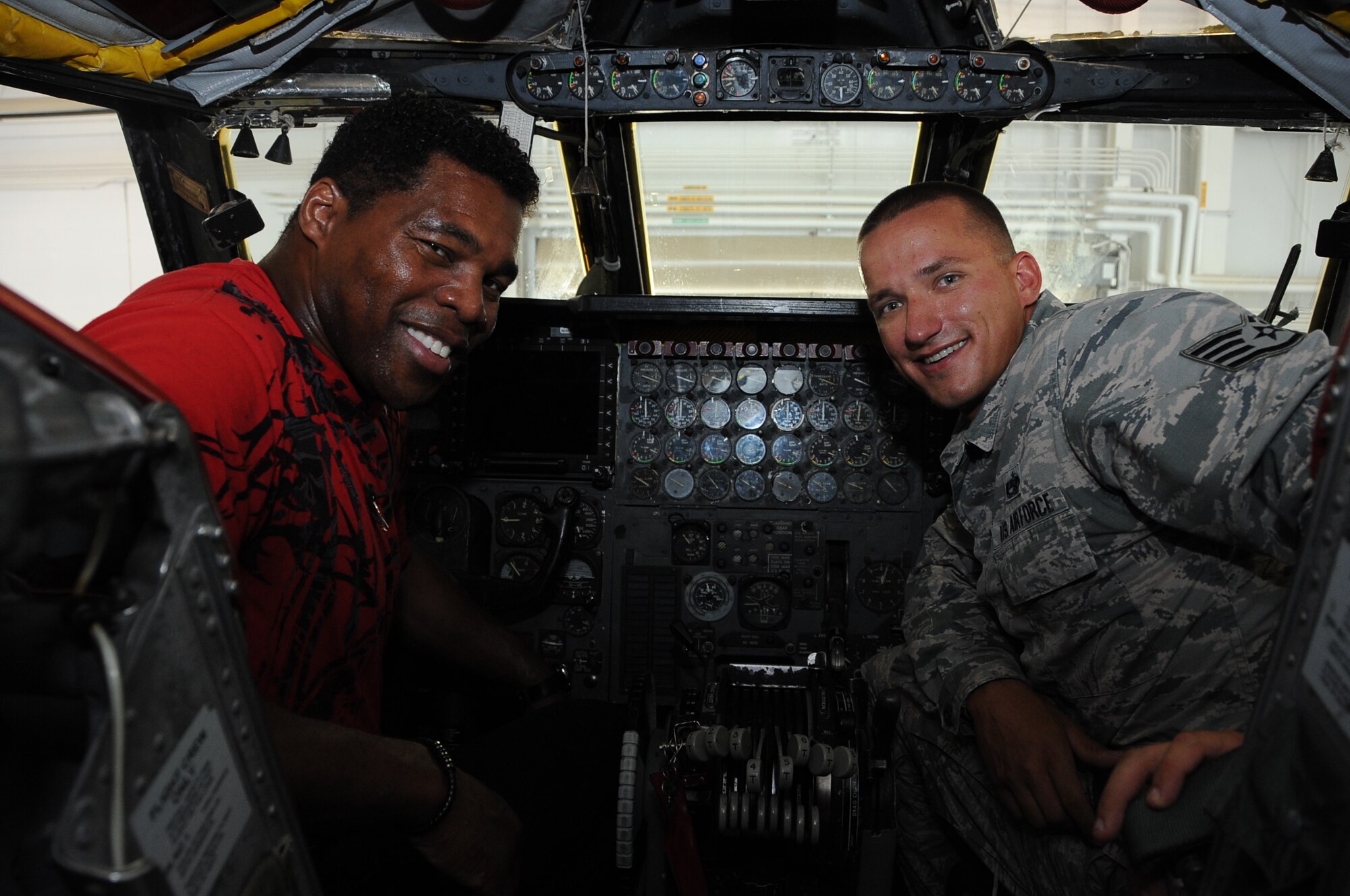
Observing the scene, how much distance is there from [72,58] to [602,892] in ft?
7.59

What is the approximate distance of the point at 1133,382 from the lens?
1.39 m

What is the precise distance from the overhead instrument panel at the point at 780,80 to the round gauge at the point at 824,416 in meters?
1.18

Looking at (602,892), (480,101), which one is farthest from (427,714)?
Answer: (480,101)

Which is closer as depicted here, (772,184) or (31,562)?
(31,562)

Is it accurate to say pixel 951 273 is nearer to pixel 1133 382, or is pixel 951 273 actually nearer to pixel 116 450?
pixel 1133 382

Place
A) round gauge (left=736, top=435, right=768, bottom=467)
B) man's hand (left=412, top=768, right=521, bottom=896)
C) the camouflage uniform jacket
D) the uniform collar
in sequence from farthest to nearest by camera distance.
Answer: round gauge (left=736, top=435, right=768, bottom=467) → the uniform collar → man's hand (left=412, top=768, right=521, bottom=896) → the camouflage uniform jacket

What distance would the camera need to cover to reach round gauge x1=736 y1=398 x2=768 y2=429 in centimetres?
314

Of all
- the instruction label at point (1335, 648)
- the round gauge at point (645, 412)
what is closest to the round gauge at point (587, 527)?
the round gauge at point (645, 412)

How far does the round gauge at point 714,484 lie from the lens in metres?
3.12

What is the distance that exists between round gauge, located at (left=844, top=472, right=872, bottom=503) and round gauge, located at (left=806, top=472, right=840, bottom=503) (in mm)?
36

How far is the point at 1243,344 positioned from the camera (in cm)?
125

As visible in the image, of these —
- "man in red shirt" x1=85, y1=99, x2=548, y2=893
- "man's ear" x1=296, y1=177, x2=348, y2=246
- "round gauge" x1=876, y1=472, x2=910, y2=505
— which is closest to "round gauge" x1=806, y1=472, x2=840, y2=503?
"round gauge" x1=876, y1=472, x2=910, y2=505

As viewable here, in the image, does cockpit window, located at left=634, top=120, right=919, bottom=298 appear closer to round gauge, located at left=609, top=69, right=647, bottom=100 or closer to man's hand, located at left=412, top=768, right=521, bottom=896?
round gauge, located at left=609, top=69, right=647, bottom=100

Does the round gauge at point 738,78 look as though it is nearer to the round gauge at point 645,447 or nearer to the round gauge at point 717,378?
the round gauge at point 717,378
